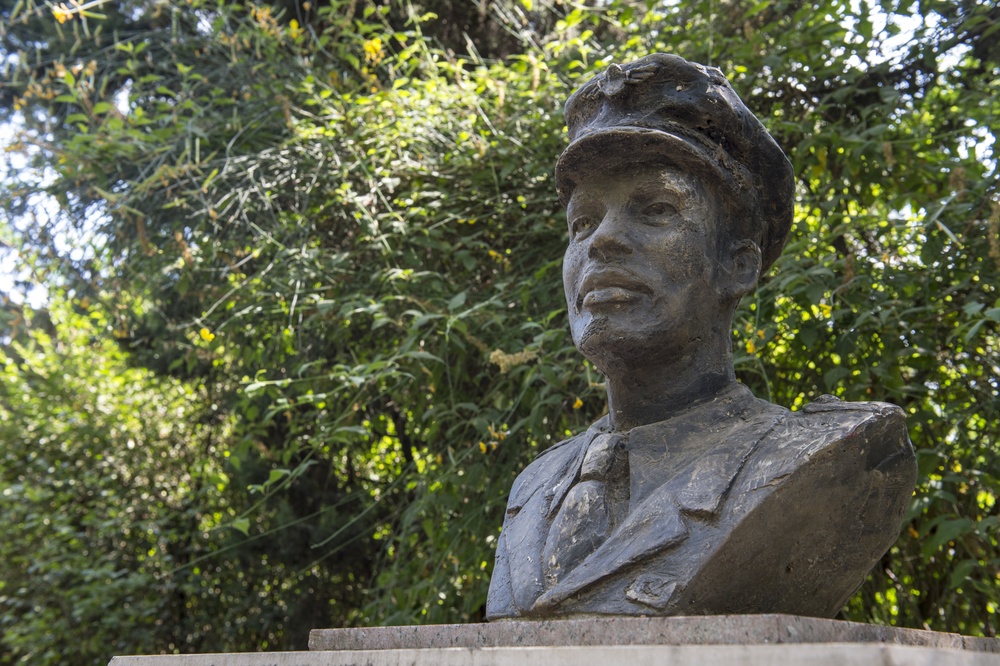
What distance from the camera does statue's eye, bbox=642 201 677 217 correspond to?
2369mm

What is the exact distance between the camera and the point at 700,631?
1675 millimetres

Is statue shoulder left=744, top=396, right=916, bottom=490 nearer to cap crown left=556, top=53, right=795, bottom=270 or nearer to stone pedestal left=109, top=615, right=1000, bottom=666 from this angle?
stone pedestal left=109, top=615, right=1000, bottom=666

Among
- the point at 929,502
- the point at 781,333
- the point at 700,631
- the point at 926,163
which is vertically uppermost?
the point at 926,163

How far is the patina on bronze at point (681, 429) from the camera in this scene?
200 centimetres

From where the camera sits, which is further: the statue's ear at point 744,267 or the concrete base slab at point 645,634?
the statue's ear at point 744,267

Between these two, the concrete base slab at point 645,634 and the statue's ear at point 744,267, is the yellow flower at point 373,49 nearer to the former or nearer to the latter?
the statue's ear at point 744,267

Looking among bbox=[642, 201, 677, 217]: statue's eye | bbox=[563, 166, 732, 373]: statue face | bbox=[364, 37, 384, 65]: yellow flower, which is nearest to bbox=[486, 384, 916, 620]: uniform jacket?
bbox=[563, 166, 732, 373]: statue face

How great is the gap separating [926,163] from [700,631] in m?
2.99

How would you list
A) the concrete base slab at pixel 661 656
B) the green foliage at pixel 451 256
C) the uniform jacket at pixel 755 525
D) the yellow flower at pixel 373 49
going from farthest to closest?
the yellow flower at pixel 373 49 < the green foliage at pixel 451 256 < the uniform jacket at pixel 755 525 < the concrete base slab at pixel 661 656

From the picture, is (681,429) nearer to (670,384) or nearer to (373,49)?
(670,384)

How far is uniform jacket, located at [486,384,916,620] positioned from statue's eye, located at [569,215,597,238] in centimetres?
58

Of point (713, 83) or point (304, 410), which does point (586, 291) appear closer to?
Answer: point (713, 83)

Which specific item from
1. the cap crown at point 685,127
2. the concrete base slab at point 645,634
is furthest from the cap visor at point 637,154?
the concrete base slab at point 645,634

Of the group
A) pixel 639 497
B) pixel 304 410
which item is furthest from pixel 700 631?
pixel 304 410
